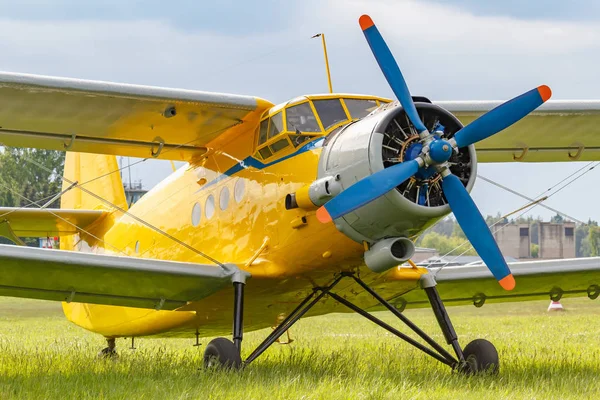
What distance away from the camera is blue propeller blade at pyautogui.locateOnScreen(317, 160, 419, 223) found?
25.5 feet

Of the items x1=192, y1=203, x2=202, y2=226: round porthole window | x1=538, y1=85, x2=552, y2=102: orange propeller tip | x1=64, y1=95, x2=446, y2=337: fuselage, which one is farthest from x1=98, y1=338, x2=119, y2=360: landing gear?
x1=538, y1=85, x2=552, y2=102: orange propeller tip

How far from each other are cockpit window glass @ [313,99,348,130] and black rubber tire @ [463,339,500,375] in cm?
291

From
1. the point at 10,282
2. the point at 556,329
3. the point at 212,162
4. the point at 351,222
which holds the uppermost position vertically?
the point at 212,162

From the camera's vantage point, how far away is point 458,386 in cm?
821

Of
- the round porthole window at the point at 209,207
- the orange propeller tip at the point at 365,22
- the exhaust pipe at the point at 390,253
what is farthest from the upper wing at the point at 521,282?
the orange propeller tip at the point at 365,22

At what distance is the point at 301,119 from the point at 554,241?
5124 inches

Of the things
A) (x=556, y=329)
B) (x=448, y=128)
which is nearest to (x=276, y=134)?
(x=448, y=128)

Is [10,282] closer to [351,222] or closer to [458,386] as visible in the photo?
[351,222]

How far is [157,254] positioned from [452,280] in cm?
391

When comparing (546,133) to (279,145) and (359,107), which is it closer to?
(359,107)

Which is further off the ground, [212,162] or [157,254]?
[212,162]

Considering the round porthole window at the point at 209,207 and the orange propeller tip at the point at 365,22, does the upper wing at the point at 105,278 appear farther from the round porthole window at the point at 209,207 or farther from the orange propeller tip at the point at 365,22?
the orange propeller tip at the point at 365,22

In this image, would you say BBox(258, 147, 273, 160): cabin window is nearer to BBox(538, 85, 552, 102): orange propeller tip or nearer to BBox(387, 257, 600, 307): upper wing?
BBox(387, 257, 600, 307): upper wing

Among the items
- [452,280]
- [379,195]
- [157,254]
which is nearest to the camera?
[379,195]
